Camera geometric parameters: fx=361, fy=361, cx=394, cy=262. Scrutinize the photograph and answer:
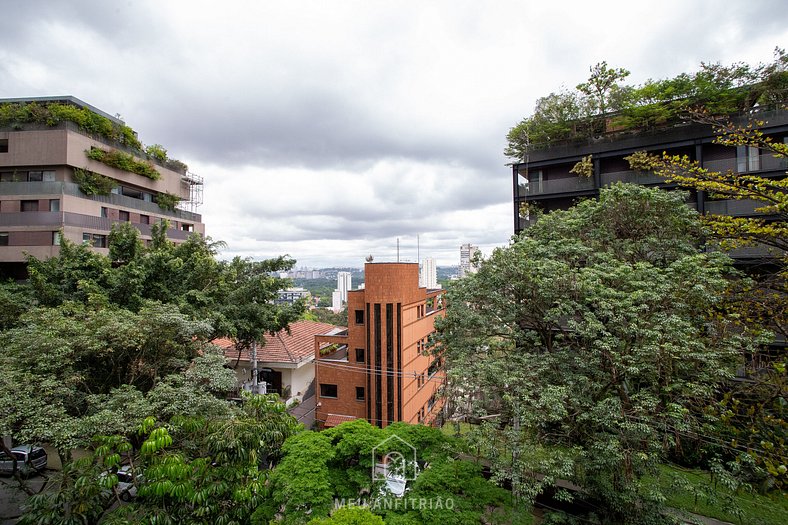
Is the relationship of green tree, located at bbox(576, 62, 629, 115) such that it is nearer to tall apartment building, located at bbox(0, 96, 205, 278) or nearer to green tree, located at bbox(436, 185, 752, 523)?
green tree, located at bbox(436, 185, 752, 523)

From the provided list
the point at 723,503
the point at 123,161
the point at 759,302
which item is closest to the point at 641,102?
the point at 759,302

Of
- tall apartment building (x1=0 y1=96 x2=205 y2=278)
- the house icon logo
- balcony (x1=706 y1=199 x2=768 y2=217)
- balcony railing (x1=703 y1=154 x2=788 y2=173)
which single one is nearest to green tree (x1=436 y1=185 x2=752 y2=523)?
the house icon logo

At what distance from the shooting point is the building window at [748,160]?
15.1 metres

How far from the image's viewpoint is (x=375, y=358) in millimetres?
19875

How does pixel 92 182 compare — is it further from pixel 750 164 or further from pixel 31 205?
pixel 750 164

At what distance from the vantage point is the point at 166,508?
7.23 meters

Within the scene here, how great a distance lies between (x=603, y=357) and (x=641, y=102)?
13552 millimetres

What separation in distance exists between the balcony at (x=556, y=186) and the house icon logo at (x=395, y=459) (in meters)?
14.4

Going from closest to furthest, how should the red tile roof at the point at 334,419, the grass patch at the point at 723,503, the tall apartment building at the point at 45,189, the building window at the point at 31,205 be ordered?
1. the grass patch at the point at 723,503
2. the tall apartment building at the point at 45,189
3. the building window at the point at 31,205
4. the red tile roof at the point at 334,419

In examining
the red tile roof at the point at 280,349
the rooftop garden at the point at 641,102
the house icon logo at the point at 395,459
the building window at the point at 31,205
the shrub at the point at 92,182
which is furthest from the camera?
the red tile roof at the point at 280,349

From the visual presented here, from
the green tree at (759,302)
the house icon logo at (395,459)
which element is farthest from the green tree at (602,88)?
the house icon logo at (395,459)

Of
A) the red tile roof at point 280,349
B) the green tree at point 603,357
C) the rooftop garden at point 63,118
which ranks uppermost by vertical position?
the rooftop garden at point 63,118

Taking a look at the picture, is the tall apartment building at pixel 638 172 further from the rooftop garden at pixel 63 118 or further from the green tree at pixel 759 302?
the rooftop garden at pixel 63 118

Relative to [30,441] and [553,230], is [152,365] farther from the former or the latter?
[553,230]
